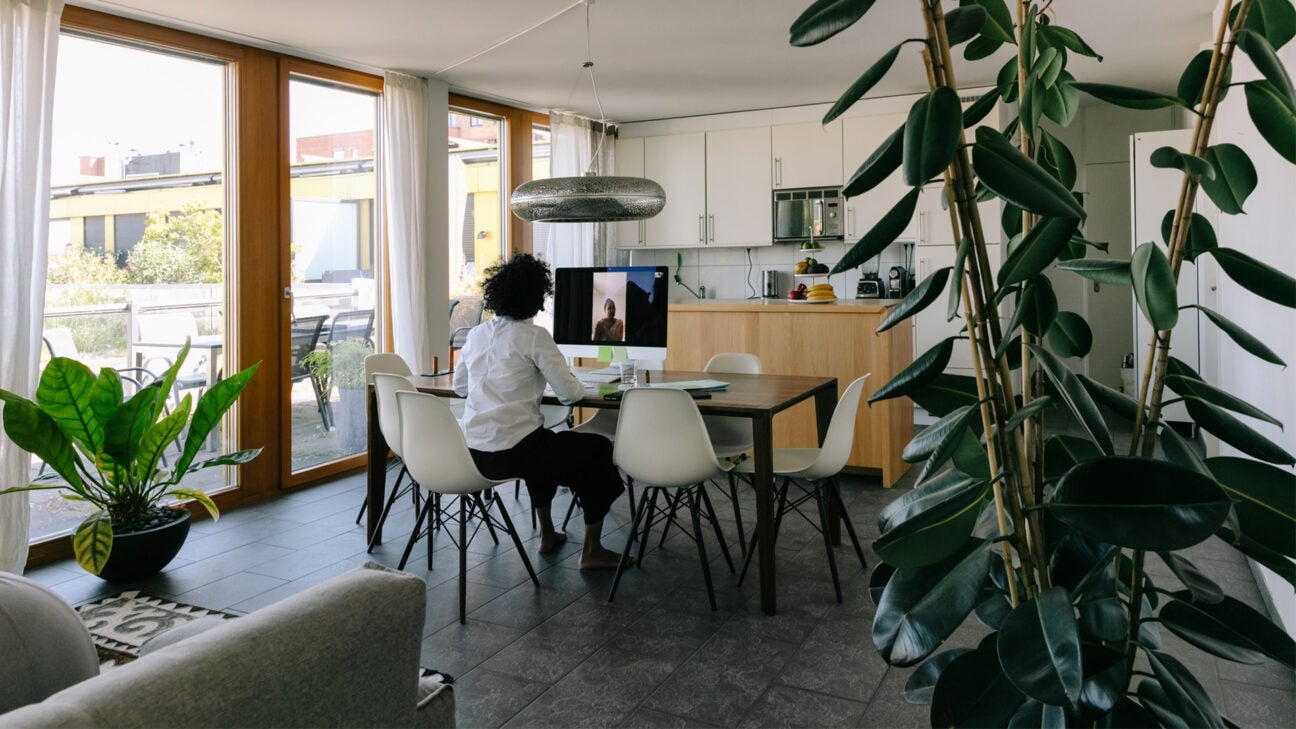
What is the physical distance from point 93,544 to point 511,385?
163 centimetres

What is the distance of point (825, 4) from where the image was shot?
1263 millimetres

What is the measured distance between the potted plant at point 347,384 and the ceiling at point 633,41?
5.65ft

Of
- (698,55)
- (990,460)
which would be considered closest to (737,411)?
(990,460)

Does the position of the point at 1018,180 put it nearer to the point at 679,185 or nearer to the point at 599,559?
the point at 599,559

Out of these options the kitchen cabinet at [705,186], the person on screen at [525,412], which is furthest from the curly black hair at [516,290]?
the kitchen cabinet at [705,186]

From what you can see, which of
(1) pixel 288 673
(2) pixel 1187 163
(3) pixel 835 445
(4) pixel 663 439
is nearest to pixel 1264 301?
(3) pixel 835 445

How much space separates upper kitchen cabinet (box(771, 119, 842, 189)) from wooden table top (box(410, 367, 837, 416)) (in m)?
3.15

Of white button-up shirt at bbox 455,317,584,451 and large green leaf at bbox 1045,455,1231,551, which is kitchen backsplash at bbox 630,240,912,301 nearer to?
white button-up shirt at bbox 455,317,584,451

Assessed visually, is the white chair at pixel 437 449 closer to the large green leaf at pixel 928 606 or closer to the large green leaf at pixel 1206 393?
the large green leaf at pixel 928 606

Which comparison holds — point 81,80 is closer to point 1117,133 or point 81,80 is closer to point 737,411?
point 737,411

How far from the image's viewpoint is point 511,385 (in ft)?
11.9

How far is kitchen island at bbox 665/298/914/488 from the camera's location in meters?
5.27

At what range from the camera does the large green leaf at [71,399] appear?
345cm

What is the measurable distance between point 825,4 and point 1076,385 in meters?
0.60
